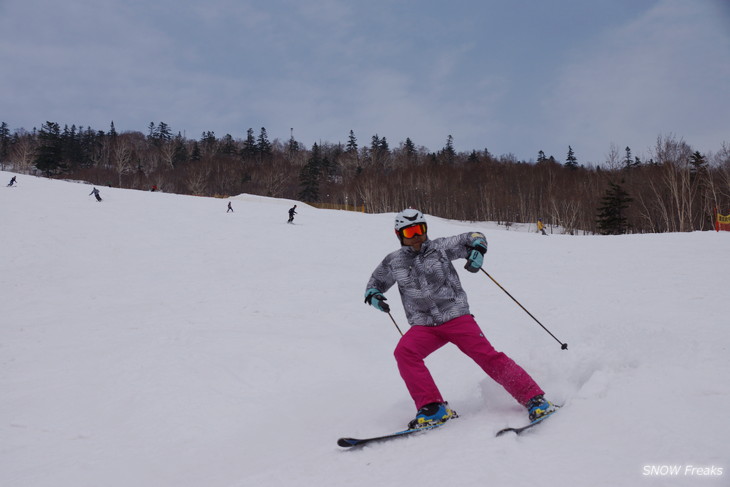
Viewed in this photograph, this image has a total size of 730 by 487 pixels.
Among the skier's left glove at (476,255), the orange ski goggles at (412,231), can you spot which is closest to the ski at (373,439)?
the skier's left glove at (476,255)

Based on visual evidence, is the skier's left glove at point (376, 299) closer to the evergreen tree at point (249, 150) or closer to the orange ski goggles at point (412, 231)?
the orange ski goggles at point (412, 231)

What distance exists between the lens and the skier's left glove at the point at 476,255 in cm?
335

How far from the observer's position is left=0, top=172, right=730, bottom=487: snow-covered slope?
2.26 metres

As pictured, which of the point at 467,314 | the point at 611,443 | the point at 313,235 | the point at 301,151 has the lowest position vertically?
the point at 611,443

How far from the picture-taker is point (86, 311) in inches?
352

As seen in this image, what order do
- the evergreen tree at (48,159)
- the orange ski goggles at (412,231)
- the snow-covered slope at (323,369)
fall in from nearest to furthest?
1. the snow-covered slope at (323,369)
2. the orange ski goggles at (412,231)
3. the evergreen tree at (48,159)

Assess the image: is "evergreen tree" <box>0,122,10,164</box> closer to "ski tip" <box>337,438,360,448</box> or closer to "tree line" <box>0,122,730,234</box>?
"tree line" <box>0,122,730,234</box>

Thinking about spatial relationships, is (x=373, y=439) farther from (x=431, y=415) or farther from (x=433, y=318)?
(x=433, y=318)

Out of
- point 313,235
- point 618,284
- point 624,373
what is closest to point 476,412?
point 624,373

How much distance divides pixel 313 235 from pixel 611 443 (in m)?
18.4

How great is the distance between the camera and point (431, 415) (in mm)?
3006

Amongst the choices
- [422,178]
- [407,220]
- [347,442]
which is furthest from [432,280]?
[422,178]

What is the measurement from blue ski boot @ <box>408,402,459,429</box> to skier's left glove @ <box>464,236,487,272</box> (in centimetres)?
114

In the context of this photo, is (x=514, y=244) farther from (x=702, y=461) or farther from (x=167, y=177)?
(x=167, y=177)
